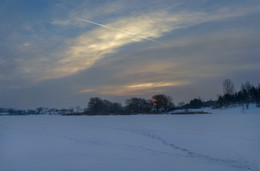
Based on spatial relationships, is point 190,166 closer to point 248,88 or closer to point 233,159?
point 233,159

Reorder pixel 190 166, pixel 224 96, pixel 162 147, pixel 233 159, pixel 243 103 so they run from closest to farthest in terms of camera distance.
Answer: pixel 190 166 < pixel 233 159 < pixel 162 147 < pixel 243 103 < pixel 224 96

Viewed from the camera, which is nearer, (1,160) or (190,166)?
(190,166)

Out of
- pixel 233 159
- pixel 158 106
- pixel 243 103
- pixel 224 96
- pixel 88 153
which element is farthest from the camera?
pixel 158 106

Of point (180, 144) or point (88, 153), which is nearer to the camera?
point (88, 153)

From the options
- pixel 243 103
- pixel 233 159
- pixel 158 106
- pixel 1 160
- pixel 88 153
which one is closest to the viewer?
pixel 233 159

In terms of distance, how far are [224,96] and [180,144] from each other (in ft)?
188

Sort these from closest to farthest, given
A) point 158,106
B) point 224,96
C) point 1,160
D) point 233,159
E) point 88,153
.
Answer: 1. point 233,159
2. point 1,160
3. point 88,153
4. point 224,96
5. point 158,106

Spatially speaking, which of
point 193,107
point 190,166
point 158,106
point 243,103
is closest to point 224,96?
point 243,103

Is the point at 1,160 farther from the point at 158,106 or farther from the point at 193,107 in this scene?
the point at 193,107

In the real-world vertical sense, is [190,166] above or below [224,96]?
below

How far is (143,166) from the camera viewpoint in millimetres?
6211

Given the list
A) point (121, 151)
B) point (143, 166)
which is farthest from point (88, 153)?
point (143, 166)

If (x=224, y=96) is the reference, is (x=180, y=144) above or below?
below

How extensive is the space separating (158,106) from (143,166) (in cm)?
6684
